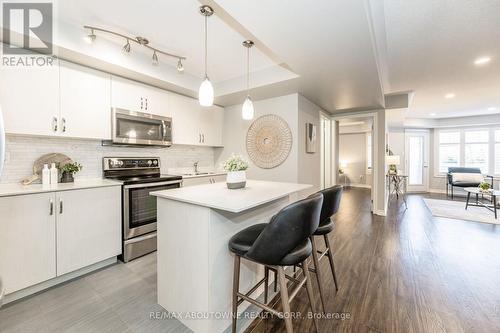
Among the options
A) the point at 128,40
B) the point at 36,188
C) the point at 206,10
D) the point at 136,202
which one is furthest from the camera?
the point at 136,202

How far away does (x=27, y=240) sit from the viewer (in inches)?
74.8

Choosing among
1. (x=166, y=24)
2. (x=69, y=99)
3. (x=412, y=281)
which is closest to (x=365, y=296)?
(x=412, y=281)

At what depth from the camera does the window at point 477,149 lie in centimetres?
664

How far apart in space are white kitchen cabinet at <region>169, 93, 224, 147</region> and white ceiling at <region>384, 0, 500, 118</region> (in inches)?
110

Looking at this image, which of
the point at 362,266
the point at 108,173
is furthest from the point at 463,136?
the point at 108,173

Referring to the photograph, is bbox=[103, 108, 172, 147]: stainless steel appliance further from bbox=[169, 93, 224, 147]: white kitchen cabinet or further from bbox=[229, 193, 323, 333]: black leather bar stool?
bbox=[229, 193, 323, 333]: black leather bar stool

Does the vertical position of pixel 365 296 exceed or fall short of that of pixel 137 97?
it falls short

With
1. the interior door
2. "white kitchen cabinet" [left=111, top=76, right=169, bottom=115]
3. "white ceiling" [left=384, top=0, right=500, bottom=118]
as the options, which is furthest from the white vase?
the interior door

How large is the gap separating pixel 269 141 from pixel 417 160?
6.92 metres

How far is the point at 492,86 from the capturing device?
3.79 m

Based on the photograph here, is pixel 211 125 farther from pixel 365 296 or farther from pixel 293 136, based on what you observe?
pixel 365 296

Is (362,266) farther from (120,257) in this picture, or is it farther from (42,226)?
(42,226)

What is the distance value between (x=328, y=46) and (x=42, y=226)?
10.2 feet

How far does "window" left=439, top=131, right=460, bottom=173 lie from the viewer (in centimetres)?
711
